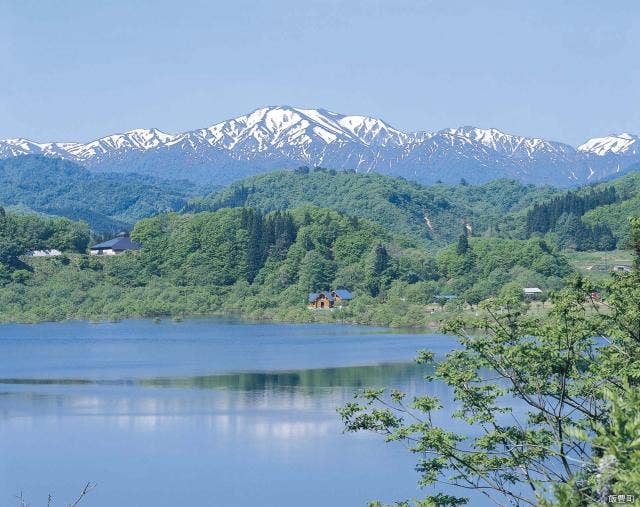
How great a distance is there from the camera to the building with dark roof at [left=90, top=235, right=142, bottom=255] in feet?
241

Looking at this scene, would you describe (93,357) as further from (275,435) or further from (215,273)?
(215,273)

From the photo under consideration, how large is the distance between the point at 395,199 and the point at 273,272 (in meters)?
40.9

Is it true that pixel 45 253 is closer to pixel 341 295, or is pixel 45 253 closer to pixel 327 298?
pixel 327 298

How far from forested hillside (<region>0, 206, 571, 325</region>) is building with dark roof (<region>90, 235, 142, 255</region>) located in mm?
902

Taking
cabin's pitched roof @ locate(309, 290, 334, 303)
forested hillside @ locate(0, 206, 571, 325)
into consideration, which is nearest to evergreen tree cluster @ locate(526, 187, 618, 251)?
forested hillside @ locate(0, 206, 571, 325)

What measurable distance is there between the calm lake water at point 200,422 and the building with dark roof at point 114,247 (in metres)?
25.2

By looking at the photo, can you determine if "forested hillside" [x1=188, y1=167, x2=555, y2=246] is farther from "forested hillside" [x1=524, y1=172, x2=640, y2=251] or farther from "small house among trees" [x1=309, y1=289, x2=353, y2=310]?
"small house among trees" [x1=309, y1=289, x2=353, y2=310]

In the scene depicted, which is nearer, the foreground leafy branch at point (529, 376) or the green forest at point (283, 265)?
the foreground leafy branch at point (529, 376)

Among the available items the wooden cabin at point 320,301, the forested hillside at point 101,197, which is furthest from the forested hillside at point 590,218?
the forested hillside at point 101,197

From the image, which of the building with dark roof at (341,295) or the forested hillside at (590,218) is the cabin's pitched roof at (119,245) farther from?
the forested hillside at (590,218)

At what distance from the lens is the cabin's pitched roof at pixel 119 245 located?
73.9m

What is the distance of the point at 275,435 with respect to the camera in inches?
1006

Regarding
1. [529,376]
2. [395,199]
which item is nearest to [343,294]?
[395,199]

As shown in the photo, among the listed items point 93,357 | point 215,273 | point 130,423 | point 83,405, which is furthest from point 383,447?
point 215,273
